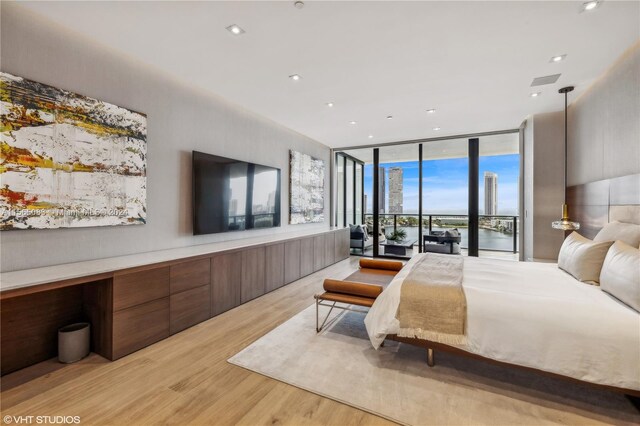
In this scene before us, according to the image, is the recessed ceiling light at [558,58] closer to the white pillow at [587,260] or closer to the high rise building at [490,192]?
the white pillow at [587,260]

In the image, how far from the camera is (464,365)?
7.37 feet

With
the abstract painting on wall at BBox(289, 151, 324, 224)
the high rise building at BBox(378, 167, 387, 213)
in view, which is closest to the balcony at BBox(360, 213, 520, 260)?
the high rise building at BBox(378, 167, 387, 213)

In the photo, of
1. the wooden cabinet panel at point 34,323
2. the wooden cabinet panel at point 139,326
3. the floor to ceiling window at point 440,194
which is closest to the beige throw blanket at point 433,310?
the wooden cabinet panel at point 139,326

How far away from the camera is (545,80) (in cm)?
317

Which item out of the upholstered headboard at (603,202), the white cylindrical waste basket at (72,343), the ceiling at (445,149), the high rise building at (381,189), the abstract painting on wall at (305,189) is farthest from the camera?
the high rise building at (381,189)

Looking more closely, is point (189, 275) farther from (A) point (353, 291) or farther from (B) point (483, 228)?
(B) point (483, 228)

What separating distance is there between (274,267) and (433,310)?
8.52 ft

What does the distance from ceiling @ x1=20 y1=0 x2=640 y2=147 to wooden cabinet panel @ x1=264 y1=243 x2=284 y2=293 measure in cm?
217

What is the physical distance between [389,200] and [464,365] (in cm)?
515

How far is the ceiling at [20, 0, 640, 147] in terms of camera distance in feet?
6.76

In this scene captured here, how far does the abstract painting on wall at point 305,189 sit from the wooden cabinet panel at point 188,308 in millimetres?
2545

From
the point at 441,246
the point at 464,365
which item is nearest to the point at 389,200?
the point at 441,246

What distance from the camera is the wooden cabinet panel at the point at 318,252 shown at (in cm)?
528

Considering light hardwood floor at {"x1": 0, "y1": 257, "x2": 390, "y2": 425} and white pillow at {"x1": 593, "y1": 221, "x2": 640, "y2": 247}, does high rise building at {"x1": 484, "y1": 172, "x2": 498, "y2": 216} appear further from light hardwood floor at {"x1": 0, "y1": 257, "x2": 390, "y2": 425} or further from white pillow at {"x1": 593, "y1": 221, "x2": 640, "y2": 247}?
light hardwood floor at {"x1": 0, "y1": 257, "x2": 390, "y2": 425}
